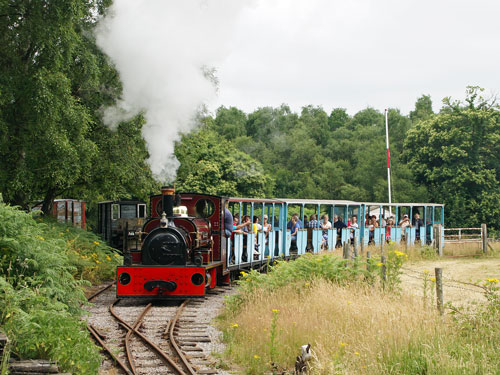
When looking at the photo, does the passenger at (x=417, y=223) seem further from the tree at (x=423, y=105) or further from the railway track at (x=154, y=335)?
the tree at (x=423, y=105)

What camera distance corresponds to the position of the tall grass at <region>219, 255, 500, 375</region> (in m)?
6.05

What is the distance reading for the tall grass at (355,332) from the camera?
605 centimetres

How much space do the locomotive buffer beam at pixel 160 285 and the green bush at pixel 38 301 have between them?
263 cm

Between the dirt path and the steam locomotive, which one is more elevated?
the steam locomotive

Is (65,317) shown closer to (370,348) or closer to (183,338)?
(183,338)

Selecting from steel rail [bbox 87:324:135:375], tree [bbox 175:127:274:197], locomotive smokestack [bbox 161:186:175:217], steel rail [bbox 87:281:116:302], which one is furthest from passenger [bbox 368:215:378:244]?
tree [bbox 175:127:274:197]

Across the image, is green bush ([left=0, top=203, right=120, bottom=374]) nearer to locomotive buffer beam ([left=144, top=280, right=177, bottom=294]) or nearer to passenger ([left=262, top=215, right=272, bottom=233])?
locomotive buffer beam ([left=144, top=280, right=177, bottom=294])

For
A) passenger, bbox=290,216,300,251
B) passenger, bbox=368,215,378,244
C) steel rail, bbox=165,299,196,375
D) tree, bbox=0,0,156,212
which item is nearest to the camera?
steel rail, bbox=165,299,196,375

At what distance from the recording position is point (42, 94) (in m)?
15.6

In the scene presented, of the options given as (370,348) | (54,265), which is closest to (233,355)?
(370,348)

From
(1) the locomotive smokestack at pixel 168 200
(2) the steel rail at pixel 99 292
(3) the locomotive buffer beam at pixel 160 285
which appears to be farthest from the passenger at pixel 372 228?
(3) the locomotive buffer beam at pixel 160 285

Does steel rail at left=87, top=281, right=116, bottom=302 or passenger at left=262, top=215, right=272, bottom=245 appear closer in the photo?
steel rail at left=87, top=281, right=116, bottom=302

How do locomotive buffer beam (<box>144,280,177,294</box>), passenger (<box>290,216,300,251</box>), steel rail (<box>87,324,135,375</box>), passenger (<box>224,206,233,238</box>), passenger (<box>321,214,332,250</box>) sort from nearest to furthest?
steel rail (<box>87,324,135,375</box>) → locomotive buffer beam (<box>144,280,177,294</box>) → passenger (<box>224,206,233,238</box>) → passenger (<box>290,216,300,251</box>) → passenger (<box>321,214,332,250</box>)

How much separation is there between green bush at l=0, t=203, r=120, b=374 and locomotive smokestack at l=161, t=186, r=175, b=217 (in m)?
2.72
